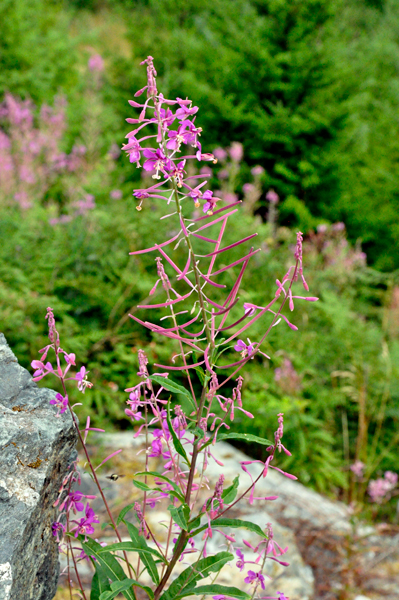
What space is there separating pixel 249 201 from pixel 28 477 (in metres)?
4.51

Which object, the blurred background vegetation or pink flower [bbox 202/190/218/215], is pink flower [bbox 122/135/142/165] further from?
the blurred background vegetation

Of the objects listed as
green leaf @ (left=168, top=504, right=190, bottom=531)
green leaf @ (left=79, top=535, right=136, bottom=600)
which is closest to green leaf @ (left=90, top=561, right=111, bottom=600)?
green leaf @ (left=79, top=535, right=136, bottom=600)

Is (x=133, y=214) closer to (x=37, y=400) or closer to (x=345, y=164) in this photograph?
(x=37, y=400)

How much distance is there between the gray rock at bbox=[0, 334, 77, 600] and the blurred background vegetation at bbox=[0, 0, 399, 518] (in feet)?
4.79

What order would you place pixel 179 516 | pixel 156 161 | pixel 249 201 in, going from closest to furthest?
pixel 156 161, pixel 179 516, pixel 249 201

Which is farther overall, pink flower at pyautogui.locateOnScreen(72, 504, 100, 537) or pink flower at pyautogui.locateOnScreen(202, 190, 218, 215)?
pink flower at pyautogui.locateOnScreen(72, 504, 100, 537)

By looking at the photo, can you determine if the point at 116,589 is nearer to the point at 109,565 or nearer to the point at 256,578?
the point at 109,565

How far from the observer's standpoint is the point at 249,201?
5176mm

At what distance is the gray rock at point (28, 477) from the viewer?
2.95 feet

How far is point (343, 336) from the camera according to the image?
4.01m

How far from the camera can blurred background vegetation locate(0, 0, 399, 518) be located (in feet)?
11.0

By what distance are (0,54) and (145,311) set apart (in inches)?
226

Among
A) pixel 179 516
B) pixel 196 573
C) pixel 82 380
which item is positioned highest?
pixel 82 380

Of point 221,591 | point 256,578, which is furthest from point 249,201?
point 221,591
